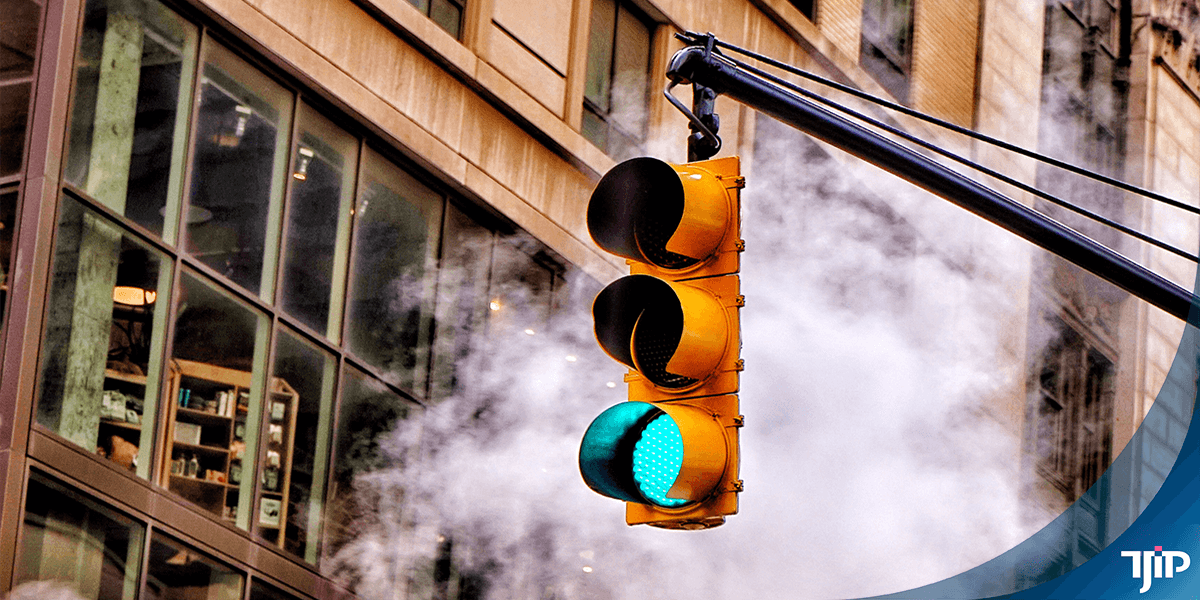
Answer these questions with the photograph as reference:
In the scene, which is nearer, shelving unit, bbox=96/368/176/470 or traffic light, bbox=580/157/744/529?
traffic light, bbox=580/157/744/529

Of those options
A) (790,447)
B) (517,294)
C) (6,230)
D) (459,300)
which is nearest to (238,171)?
(6,230)

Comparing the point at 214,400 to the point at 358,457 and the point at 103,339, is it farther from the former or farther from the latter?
the point at 358,457

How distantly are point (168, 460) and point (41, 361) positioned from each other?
1.13 m

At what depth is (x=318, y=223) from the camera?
1123 cm

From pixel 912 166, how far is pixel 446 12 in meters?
8.29

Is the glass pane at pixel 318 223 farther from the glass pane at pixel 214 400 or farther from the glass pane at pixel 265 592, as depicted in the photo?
the glass pane at pixel 265 592

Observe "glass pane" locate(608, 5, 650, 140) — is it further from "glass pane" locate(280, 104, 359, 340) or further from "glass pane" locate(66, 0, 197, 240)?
"glass pane" locate(66, 0, 197, 240)

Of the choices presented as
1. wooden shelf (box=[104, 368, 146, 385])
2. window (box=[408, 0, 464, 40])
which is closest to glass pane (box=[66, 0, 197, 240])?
wooden shelf (box=[104, 368, 146, 385])

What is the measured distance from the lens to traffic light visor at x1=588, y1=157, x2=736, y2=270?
173 inches

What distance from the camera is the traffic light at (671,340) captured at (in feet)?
13.9

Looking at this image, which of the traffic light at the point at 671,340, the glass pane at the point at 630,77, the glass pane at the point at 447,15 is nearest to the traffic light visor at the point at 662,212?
the traffic light at the point at 671,340

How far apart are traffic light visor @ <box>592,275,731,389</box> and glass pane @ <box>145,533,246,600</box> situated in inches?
230

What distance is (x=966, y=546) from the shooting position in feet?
63.7

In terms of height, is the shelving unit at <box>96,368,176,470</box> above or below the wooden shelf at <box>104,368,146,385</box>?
below
